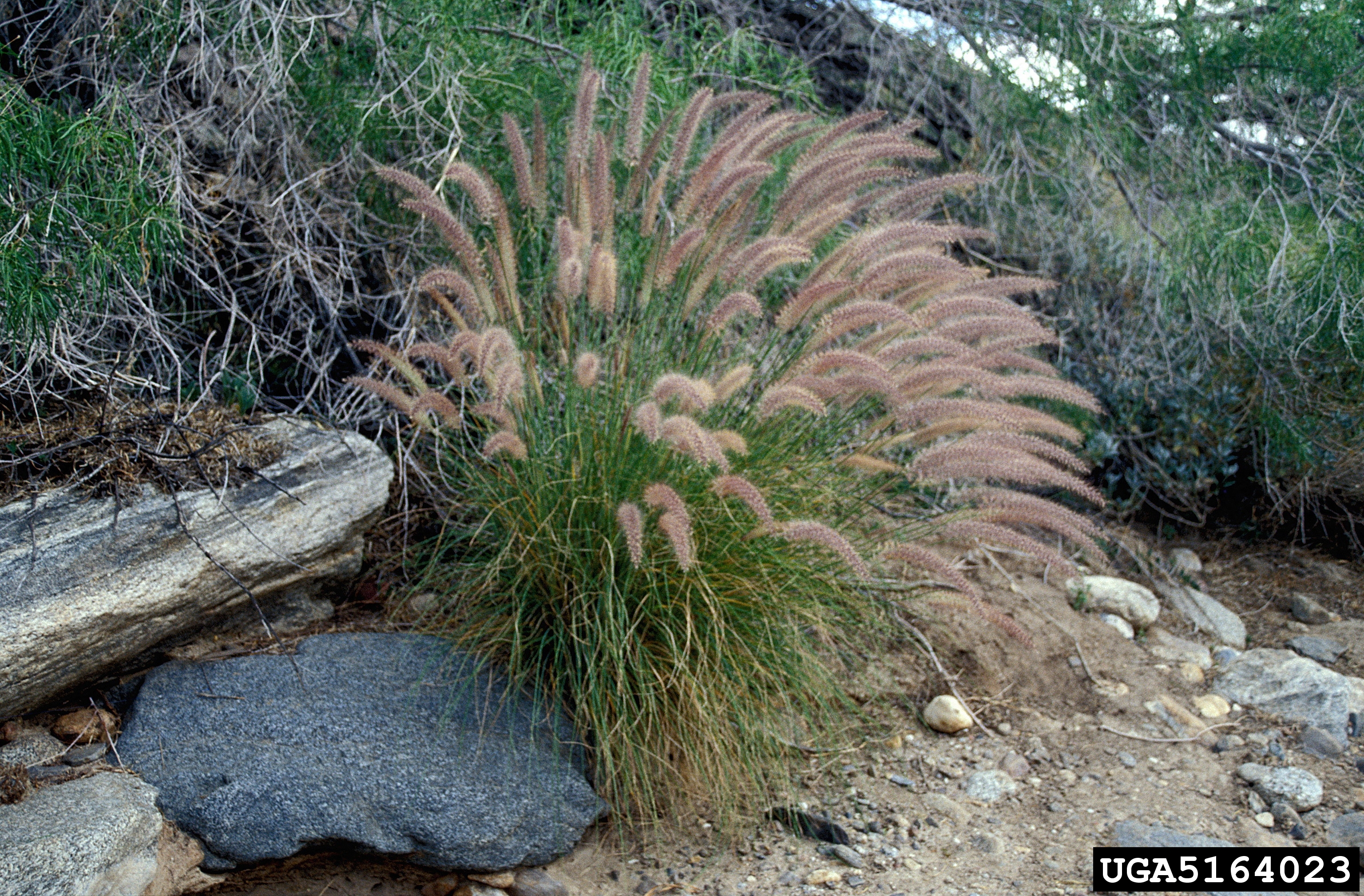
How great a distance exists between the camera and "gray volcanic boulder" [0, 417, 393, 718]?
247cm

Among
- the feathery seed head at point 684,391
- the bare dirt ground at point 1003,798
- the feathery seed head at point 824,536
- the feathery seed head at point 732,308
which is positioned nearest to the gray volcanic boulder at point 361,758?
the bare dirt ground at point 1003,798

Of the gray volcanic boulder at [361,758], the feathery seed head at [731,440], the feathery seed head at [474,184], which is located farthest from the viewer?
the feathery seed head at [474,184]

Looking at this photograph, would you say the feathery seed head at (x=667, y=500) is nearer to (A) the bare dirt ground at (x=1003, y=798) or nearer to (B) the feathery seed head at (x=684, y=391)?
(B) the feathery seed head at (x=684, y=391)

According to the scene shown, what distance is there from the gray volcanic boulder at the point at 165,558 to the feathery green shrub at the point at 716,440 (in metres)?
0.37

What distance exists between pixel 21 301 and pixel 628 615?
1.73 metres

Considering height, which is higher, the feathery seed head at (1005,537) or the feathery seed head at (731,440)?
the feathery seed head at (731,440)

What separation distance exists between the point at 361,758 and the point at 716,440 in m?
1.21

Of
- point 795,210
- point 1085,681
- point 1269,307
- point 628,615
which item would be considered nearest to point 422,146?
point 795,210

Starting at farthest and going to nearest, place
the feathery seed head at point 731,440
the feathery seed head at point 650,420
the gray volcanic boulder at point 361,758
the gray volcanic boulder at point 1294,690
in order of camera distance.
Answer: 1. the gray volcanic boulder at point 1294,690
2. the feathery seed head at point 731,440
3. the gray volcanic boulder at point 361,758
4. the feathery seed head at point 650,420

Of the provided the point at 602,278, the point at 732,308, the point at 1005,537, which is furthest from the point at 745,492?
the point at 1005,537

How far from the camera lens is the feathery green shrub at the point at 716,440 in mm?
2781

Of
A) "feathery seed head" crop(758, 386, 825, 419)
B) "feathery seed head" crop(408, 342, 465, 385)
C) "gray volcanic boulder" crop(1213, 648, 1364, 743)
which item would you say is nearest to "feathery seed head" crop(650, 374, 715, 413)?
"feathery seed head" crop(758, 386, 825, 419)

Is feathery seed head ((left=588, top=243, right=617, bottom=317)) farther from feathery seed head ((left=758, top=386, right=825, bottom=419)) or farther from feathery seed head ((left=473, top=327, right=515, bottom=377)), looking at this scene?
feathery seed head ((left=758, top=386, right=825, bottom=419))

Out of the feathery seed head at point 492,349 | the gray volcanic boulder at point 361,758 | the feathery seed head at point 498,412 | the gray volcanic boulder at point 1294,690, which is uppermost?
the feathery seed head at point 492,349
